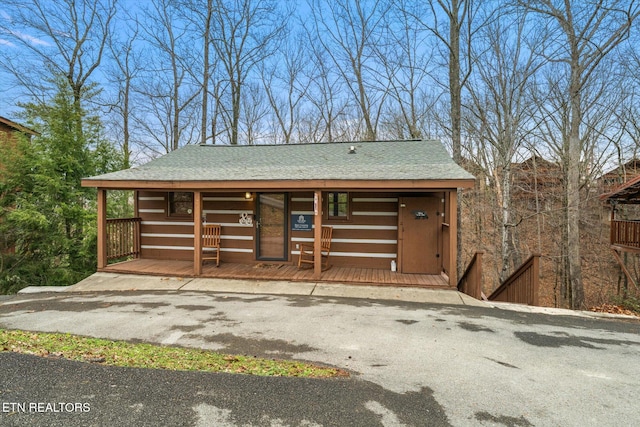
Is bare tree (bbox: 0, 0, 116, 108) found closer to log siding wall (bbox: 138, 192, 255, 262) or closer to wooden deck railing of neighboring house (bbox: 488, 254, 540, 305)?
log siding wall (bbox: 138, 192, 255, 262)

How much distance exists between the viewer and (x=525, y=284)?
6.15 meters

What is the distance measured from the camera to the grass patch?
286 centimetres

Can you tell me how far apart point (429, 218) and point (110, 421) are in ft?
20.6

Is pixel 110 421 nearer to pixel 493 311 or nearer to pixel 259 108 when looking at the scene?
pixel 493 311

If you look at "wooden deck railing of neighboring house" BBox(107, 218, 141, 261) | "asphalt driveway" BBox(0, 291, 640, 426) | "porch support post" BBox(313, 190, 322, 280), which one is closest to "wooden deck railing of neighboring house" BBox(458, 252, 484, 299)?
"asphalt driveway" BBox(0, 291, 640, 426)

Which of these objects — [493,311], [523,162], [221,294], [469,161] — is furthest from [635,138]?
[221,294]

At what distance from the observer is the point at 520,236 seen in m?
15.5

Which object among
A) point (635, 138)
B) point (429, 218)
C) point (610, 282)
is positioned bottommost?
point (610, 282)

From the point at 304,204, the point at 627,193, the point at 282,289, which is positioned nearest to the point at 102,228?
the point at 282,289

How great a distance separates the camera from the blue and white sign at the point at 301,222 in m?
7.70

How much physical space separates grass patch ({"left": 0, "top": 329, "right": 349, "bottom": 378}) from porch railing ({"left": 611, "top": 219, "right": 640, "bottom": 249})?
1075cm

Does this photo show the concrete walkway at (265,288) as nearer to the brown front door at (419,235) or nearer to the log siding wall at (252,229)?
the brown front door at (419,235)

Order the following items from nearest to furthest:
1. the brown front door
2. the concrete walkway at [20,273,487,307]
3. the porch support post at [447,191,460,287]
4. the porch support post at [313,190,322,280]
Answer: the concrete walkway at [20,273,487,307] < the porch support post at [447,191,460,287] < the porch support post at [313,190,322,280] < the brown front door

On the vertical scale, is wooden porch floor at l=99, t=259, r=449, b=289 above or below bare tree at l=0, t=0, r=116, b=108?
below
